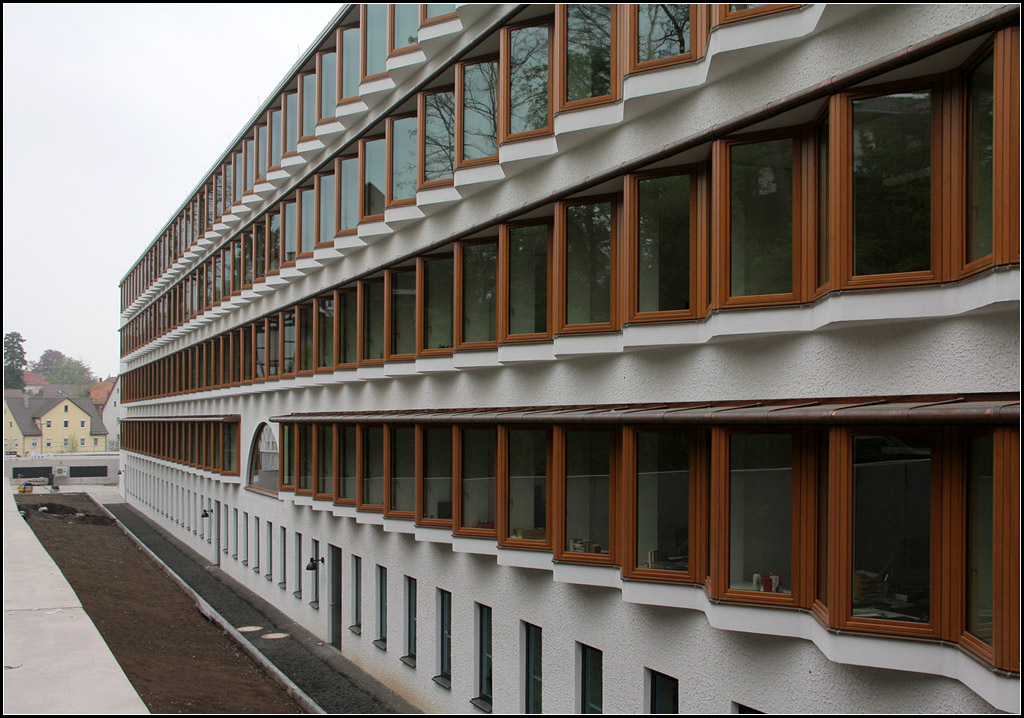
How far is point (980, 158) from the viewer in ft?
22.6

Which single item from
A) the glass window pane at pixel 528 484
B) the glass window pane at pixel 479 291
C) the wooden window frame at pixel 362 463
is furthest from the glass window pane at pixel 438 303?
the glass window pane at pixel 528 484

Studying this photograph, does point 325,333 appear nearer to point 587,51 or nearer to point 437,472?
point 437,472

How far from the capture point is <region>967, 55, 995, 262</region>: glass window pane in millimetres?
6758

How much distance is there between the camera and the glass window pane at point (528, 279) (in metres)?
13.5

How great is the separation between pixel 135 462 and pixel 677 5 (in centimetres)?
5862

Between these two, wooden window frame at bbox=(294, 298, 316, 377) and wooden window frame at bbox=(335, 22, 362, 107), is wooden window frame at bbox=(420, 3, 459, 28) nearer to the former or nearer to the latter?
wooden window frame at bbox=(335, 22, 362, 107)

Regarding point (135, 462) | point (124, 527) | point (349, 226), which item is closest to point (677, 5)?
point (349, 226)

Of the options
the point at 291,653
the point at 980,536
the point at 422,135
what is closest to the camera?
the point at 980,536

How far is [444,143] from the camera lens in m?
16.3

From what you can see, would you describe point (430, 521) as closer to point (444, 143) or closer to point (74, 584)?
point (444, 143)

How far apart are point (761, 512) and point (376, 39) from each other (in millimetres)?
15043

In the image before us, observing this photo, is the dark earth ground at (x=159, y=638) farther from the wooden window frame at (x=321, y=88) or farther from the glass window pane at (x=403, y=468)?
the wooden window frame at (x=321, y=88)

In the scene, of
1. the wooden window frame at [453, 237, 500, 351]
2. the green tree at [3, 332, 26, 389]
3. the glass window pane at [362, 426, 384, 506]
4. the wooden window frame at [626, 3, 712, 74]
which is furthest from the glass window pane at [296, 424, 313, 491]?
the green tree at [3, 332, 26, 389]

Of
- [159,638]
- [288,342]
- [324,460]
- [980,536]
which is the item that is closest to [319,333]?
[288,342]
